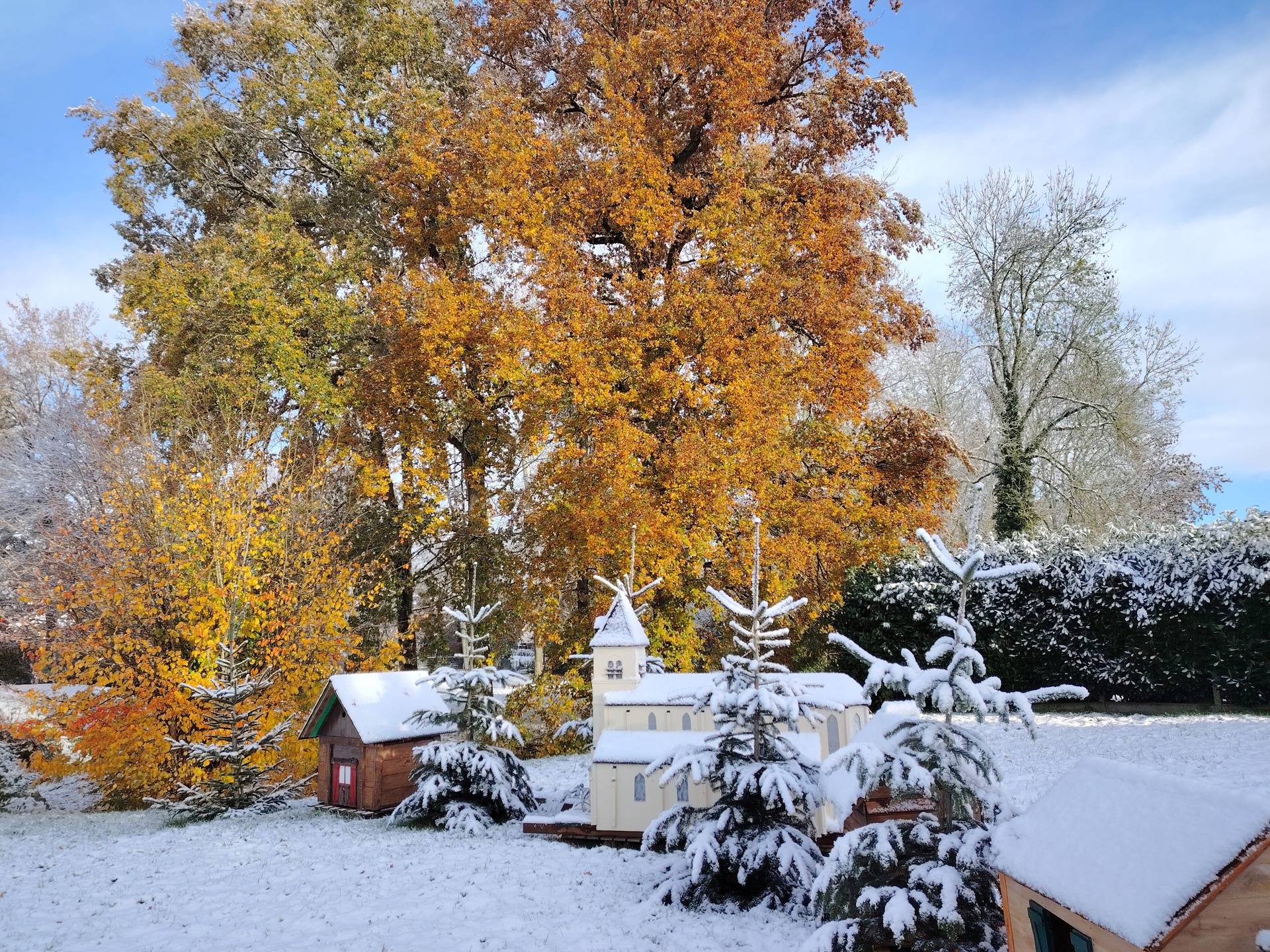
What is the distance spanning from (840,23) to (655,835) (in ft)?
71.8

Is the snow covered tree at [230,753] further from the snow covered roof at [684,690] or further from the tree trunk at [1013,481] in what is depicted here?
the tree trunk at [1013,481]

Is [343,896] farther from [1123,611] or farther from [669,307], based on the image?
[1123,611]

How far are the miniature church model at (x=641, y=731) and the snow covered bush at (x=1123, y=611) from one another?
332 inches

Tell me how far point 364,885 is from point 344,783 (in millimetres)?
5414

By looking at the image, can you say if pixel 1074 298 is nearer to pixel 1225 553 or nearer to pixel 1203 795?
pixel 1225 553

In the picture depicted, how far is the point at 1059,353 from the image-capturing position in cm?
2542

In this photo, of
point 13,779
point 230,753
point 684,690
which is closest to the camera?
point 684,690

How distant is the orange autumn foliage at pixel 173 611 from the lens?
15680 mm

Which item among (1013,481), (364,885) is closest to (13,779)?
(364,885)

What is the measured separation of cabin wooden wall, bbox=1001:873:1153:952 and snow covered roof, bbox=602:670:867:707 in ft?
20.0

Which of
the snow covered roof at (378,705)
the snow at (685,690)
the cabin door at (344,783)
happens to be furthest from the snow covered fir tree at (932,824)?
the cabin door at (344,783)

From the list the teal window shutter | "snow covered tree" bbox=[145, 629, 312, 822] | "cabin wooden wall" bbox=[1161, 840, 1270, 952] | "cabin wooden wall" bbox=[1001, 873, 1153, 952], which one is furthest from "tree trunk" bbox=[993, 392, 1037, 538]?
"cabin wooden wall" bbox=[1161, 840, 1270, 952]

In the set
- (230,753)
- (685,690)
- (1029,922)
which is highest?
(685,690)

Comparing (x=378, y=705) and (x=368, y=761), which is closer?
(x=368, y=761)
